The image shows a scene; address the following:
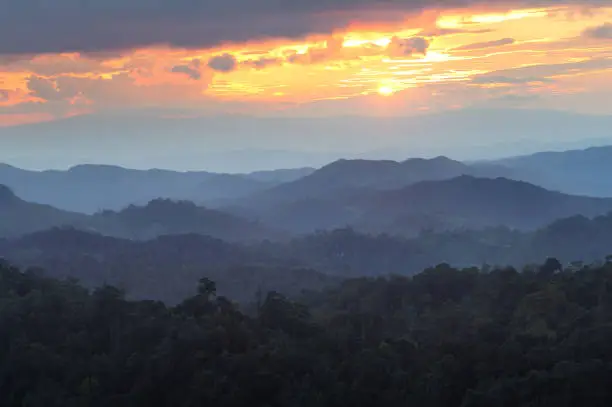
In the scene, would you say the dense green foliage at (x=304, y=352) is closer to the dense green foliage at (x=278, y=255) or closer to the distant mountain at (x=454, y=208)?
the dense green foliage at (x=278, y=255)

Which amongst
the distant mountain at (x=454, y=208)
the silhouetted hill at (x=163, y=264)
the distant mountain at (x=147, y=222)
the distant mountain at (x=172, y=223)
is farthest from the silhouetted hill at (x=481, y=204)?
the silhouetted hill at (x=163, y=264)

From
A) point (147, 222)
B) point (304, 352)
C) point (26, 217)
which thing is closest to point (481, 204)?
point (147, 222)

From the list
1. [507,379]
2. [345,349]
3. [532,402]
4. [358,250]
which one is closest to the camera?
[532,402]

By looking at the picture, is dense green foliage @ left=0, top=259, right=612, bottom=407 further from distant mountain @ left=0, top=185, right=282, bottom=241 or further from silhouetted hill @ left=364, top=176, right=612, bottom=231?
silhouetted hill @ left=364, top=176, right=612, bottom=231

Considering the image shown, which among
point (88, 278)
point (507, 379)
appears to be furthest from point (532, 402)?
point (88, 278)

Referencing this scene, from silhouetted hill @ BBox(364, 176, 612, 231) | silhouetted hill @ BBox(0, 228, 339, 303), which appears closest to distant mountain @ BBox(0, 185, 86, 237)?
silhouetted hill @ BBox(0, 228, 339, 303)

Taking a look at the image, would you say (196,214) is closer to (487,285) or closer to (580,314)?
(487,285)
